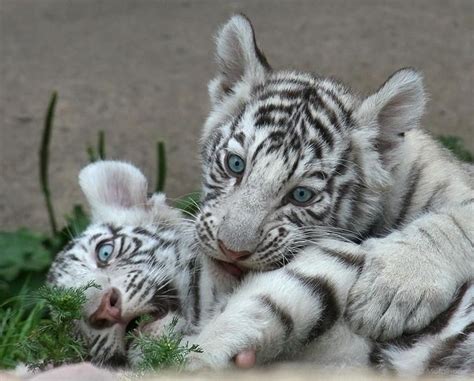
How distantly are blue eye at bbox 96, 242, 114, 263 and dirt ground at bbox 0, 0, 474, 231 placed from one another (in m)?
2.16

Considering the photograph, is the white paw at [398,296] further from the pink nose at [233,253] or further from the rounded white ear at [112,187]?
the rounded white ear at [112,187]

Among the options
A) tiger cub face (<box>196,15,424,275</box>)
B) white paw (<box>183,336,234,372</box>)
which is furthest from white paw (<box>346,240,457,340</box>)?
white paw (<box>183,336,234,372</box>)

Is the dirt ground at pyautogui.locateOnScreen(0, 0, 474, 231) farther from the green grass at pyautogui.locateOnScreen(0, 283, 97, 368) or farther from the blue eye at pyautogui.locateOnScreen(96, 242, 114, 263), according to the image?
the green grass at pyautogui.locateOnScreen(0, 283, 97, 368)

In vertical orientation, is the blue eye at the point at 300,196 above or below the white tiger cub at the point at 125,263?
above

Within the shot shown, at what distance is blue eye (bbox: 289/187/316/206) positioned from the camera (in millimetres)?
2684

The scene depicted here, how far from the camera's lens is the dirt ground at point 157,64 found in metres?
5.39

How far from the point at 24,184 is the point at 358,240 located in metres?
2.93

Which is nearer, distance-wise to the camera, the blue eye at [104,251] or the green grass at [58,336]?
the green grass at [58,336]

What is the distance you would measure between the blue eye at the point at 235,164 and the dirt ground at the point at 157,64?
7.43 feet

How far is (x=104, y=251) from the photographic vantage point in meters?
2.83

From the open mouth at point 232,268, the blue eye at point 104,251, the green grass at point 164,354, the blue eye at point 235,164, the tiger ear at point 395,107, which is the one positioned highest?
the tiger ear at point 395,107

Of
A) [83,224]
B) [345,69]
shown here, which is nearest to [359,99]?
[83,224]

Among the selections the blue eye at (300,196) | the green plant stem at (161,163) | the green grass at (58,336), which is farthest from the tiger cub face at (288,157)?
the green plant stem at (161,163)

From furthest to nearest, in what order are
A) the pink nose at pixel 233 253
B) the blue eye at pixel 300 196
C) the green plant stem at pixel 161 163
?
1. the green plant stem at pixel 161 163
2. the blue eye at pixel 300 196
3. the pink nose at pixel 233 253
